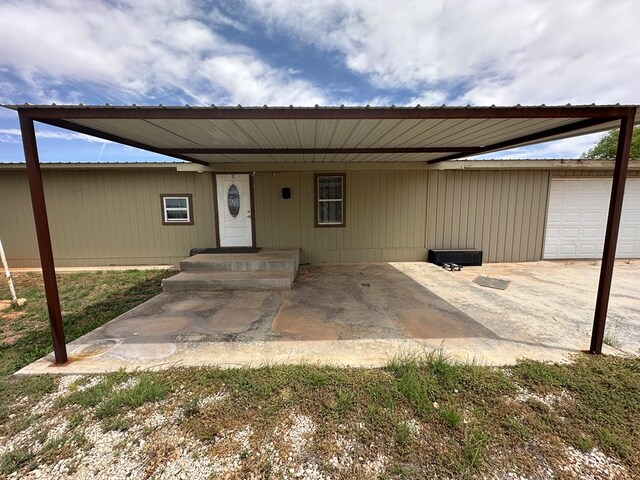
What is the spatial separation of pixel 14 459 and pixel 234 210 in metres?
A: 5.51

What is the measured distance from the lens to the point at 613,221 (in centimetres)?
260

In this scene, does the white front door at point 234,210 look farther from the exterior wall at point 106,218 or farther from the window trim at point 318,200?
the window trim at point 318,200

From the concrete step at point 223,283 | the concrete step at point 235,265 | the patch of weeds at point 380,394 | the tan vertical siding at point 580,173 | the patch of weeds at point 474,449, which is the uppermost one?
the tan vertical siding at point 580,173

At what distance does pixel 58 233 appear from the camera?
6852mm

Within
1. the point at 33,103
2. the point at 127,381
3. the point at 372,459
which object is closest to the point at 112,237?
the point at 33,103

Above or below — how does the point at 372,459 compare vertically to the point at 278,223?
below

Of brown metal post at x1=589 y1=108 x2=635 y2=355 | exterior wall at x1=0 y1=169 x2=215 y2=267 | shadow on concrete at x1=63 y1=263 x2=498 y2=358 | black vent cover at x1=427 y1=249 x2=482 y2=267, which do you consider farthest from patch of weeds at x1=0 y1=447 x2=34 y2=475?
black vent cover at x1=427 y1=249 x2=482 y2=267

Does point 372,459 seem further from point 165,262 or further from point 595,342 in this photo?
point 165,262

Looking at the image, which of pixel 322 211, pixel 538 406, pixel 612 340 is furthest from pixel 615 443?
pixel 322 211

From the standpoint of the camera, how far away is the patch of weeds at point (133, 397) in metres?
1.99

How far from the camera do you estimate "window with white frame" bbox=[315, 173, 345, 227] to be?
21.9 feet

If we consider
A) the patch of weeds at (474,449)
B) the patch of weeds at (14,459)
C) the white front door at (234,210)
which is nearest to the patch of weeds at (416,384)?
the patch of weeds at (474,449)

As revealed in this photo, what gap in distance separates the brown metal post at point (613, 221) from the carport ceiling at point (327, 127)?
187mm

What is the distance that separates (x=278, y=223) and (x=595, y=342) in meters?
5.65
